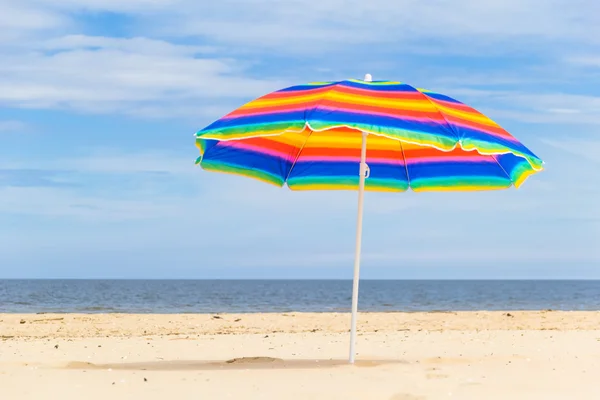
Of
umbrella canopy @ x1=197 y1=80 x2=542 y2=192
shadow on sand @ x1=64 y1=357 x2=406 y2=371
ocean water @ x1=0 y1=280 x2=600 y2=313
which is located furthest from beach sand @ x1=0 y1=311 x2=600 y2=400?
ocean water @ x1=0 y1=280 x2=600 y2=313

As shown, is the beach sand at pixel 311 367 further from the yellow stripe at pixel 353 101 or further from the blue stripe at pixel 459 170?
the yellow stripe at pixel 353 101

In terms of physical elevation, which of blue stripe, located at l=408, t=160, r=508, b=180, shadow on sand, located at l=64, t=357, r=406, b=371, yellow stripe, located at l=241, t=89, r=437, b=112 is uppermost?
yellow stripe, located at l=241, t=89, r=437, b=112

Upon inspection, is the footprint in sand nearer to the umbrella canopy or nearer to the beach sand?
the beach sand

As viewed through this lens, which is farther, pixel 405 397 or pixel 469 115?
pixel 469 115

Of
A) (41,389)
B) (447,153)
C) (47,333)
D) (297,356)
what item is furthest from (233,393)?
(47,333)

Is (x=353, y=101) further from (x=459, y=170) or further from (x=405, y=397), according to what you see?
(x=405, y=397)

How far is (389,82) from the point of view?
21.9ft

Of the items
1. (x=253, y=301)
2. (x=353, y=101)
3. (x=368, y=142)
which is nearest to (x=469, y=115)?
(x=353, y=101)

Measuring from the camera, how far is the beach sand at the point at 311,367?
5750mm

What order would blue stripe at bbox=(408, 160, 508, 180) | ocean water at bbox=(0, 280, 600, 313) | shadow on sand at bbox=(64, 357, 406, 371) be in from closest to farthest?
shadow on sand at bbox=(64, 357, 406, 371) < blue stripe at bbox=(408, 160, 508, 180) < ocean water at bbox=(0, 280, 600, 313)

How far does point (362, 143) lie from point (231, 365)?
7.89 ft

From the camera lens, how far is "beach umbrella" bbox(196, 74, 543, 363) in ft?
19.1

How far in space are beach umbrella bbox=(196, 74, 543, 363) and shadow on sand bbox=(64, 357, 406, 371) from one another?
34cm

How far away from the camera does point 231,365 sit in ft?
23.7
